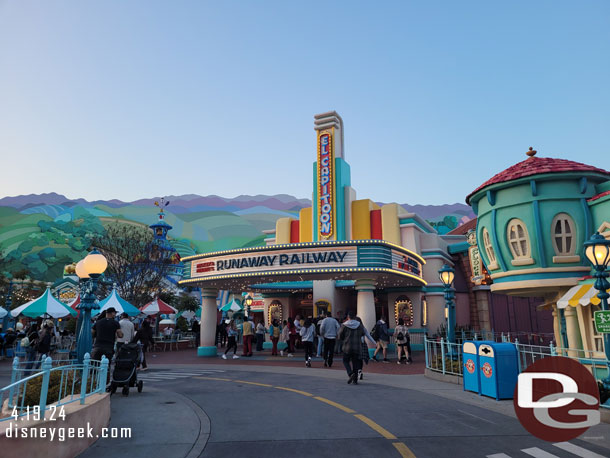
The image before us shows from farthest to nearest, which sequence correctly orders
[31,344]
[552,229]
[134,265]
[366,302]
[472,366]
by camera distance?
[134,265], [366,302], [31,344], [552,229], [472,366]

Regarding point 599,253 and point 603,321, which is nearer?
point 603,321

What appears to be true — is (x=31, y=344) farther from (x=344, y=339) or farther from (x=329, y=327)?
(x=344, y=339)

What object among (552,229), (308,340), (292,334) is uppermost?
(552,229)

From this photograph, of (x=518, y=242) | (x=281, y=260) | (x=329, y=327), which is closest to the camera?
(x=518, y=242)

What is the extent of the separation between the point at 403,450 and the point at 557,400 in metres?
3.19

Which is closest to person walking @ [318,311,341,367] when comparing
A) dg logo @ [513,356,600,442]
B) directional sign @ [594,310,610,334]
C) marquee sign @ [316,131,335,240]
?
dg logo @ [513,356,600,442]

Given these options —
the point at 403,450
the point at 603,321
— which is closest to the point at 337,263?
the point at 603,321

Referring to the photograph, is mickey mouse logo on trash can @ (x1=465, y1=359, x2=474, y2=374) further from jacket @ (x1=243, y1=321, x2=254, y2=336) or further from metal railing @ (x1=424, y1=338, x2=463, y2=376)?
jacket @ (x1=243, y1=321, x2=254, y2=336)

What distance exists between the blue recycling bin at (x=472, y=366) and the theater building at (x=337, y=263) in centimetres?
922

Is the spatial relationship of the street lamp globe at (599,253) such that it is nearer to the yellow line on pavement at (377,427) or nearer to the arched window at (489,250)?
the arched window at (489,250)

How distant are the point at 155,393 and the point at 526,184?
11045mm

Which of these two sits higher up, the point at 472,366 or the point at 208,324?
the point at 208,324

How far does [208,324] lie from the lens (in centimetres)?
2311

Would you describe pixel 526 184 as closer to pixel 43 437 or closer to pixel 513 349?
pixel 513 349
